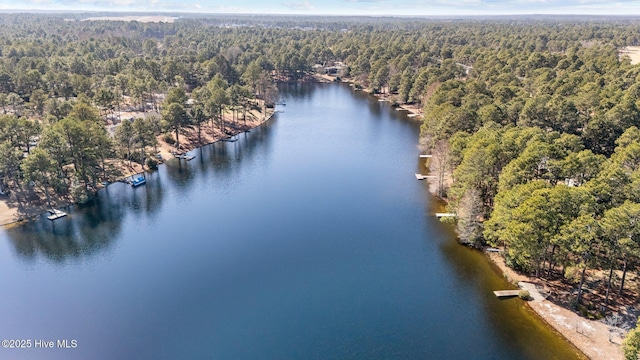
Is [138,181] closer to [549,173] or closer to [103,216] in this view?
[103,216]

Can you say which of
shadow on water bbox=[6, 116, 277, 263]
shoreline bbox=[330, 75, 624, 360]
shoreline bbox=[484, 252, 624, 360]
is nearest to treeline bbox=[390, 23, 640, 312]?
shoreline bbox=[330, 75, 624, 360]

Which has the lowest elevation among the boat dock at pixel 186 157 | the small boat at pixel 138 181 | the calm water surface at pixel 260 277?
Result: the calm water surface at pixel 260 277

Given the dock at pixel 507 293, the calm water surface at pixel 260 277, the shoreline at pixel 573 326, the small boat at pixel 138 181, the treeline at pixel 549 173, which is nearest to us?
the shoreline at pixel 573 326

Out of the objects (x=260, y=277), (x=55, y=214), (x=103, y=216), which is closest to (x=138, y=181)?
(x=103, y=216)

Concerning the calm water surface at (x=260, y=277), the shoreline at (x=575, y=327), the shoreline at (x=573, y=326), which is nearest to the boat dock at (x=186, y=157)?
the calm water surface at (x=260, y=277)

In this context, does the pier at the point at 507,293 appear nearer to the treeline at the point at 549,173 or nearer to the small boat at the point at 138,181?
the treeline at the point at 549,173
